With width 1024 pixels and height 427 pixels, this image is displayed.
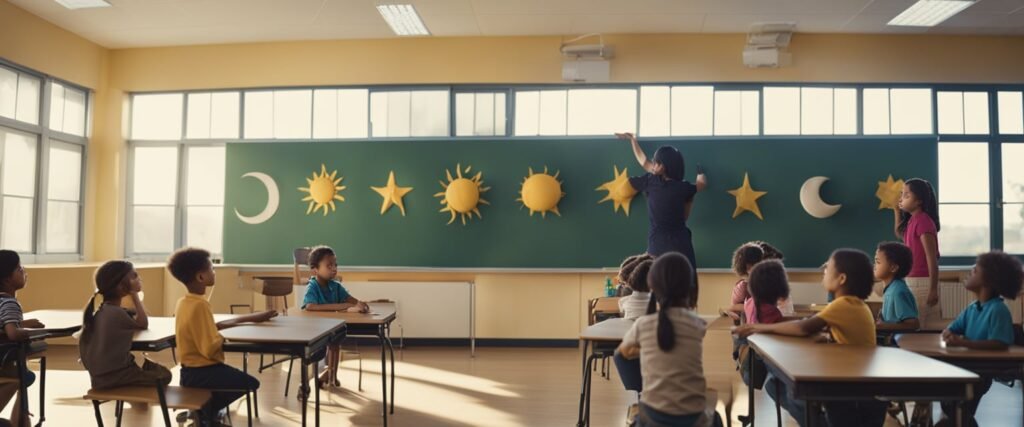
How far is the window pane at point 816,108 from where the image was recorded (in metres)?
7.14

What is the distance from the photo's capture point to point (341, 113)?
7.55 meters

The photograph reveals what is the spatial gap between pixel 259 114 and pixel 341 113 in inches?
36.1

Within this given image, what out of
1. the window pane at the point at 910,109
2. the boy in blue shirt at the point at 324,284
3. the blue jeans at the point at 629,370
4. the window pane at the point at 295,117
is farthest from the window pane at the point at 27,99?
the window pane at the point at 910,109

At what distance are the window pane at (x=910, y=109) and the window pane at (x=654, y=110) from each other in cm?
224

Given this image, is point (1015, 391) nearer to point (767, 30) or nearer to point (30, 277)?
point (767, 30)

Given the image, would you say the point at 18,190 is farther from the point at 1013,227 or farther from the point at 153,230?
the point at 1013,227

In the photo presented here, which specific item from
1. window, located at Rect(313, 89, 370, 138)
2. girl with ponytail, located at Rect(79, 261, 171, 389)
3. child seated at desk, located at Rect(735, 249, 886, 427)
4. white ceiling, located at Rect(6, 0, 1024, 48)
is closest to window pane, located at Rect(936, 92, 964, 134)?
white ceiling, located at Rect(6, 0, 1024, 48)

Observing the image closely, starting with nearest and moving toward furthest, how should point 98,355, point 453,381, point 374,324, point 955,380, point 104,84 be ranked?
point 955,380
point 98,355
point 374,324
point 453,381
point 104,84

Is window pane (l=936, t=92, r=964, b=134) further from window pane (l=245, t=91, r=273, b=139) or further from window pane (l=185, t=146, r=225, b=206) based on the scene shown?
window pane (l=185, t=146, r=225, b=206)

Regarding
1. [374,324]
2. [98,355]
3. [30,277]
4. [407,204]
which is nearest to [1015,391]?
[374,324]

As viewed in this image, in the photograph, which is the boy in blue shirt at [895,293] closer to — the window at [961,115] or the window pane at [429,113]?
the window at [961,115]

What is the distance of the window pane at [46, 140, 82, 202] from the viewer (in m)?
7.16

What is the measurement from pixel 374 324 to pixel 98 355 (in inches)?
50.7

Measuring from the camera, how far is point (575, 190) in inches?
276
